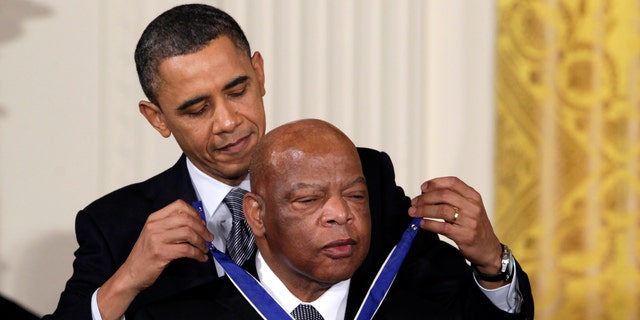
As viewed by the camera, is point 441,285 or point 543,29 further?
point 543,29

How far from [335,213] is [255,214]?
200 mm

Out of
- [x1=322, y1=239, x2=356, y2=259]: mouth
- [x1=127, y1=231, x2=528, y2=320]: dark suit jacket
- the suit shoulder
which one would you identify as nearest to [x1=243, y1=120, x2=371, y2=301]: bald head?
[x1=322, y1=239, x2=356, y2=259]: mouth

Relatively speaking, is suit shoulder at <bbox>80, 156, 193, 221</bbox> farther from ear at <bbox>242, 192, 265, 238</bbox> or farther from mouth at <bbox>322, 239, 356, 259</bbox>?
mouth at <bbox>322, 239, 356, 259</bbox>

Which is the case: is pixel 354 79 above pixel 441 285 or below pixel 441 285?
above

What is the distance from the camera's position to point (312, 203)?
245 cm

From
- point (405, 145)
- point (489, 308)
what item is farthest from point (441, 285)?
point (405, 145)

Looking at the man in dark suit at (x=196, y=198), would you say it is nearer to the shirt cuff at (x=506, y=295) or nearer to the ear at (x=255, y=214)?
the shirt cuff at (x=506, y=295)

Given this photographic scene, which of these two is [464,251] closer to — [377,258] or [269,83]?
[377,258]

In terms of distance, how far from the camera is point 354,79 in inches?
165

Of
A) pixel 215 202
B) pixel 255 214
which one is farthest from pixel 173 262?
pixel 255 214

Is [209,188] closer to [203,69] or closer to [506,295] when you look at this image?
[203,69]

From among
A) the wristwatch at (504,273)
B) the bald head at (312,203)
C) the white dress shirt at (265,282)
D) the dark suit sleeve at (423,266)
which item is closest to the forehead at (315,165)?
the bald head at (312,203)

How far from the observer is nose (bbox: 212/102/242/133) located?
111 inches

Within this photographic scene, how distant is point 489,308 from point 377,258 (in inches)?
10.1
